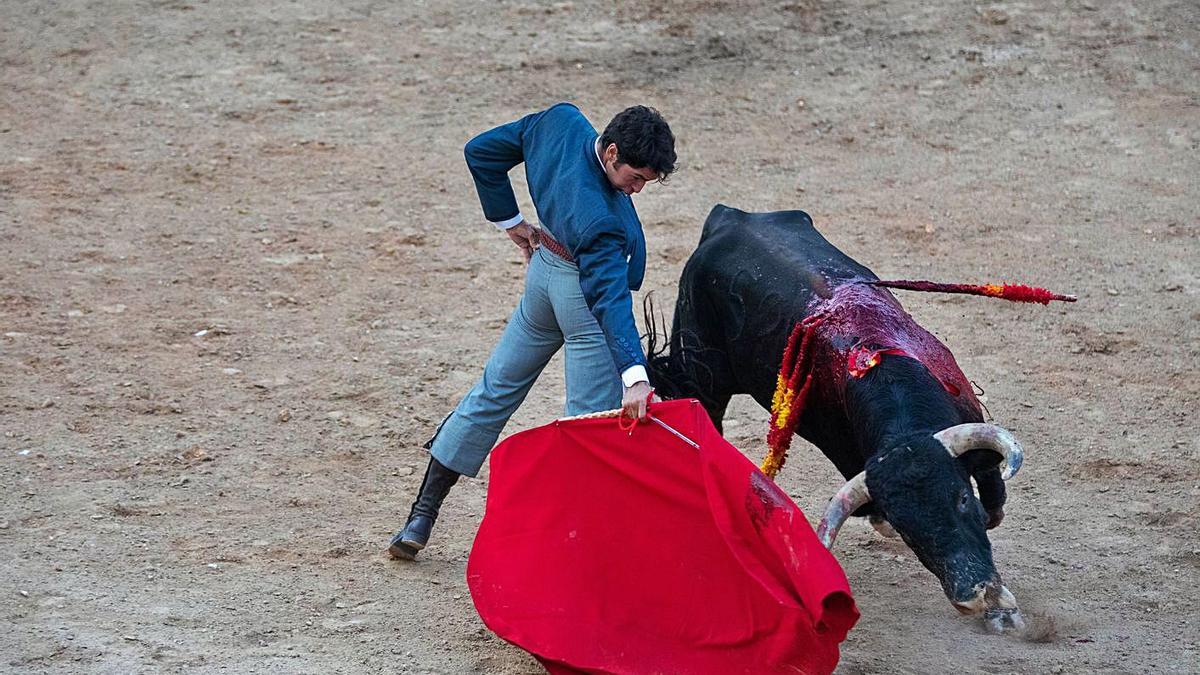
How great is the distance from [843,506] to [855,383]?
1.55ft

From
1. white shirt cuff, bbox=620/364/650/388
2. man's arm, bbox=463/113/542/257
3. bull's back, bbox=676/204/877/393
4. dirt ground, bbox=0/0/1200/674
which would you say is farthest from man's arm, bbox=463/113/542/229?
dirt ground, bbox=0/0/1200/674

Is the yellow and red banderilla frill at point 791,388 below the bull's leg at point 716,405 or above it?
above

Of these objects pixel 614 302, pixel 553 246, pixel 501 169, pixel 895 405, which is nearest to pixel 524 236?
pixel 501 169

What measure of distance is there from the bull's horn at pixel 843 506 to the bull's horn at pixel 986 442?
0.25 meters

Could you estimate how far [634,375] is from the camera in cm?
384

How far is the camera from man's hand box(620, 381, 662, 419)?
3.84 meters

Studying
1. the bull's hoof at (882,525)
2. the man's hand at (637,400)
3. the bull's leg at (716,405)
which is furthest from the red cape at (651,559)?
the bull's leg at (716,405)

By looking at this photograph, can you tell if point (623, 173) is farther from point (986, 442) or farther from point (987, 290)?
point (987, 290)

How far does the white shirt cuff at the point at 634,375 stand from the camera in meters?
3.84

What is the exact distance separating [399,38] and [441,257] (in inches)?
123

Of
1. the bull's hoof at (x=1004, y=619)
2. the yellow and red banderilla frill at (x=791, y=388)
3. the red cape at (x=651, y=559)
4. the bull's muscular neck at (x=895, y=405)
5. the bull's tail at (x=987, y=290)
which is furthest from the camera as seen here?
the bull's tail at (x=987, y=290)

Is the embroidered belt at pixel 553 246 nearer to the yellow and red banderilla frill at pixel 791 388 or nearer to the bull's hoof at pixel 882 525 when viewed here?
the yellow and red banderilla frill at pixel 791 388

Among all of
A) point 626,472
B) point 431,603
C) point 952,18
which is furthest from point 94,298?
point 952,18

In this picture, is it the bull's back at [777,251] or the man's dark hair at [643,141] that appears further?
the bull's back at [777,251]
